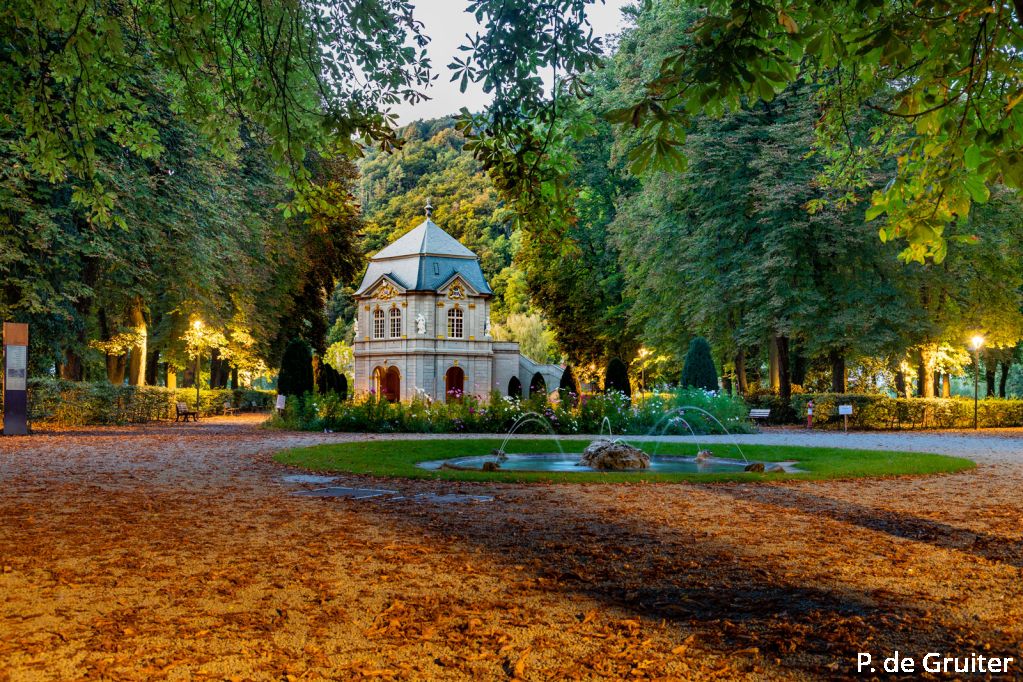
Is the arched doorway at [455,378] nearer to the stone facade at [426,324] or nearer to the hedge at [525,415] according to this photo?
the stone facade at [426,324]

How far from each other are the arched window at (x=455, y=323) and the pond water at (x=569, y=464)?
33.3 meters

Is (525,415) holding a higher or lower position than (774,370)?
lower

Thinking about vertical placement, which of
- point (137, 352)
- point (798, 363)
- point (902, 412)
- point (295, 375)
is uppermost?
point (137, 352)

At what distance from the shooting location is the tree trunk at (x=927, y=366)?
110ft

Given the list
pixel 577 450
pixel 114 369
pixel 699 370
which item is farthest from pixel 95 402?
pixel 699 370

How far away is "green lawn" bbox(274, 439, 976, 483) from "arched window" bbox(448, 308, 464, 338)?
29.6 m

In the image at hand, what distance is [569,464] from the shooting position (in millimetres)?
14492

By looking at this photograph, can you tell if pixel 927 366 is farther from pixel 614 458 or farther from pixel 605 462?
pixel 605 462

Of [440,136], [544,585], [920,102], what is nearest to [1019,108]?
[920,102]

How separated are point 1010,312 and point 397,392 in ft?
99.9

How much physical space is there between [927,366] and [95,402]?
97.9ft

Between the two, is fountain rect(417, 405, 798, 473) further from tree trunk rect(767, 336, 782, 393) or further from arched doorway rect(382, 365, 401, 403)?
arched doorway rect(382, 365, 401, 403)

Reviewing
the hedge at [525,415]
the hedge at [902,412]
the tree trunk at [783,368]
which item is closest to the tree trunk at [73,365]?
the hedge at [525,415]

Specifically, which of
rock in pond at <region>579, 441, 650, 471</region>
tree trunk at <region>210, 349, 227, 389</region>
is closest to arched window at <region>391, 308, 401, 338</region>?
tree trunk at <region>210, 349, 227, 389</region>
